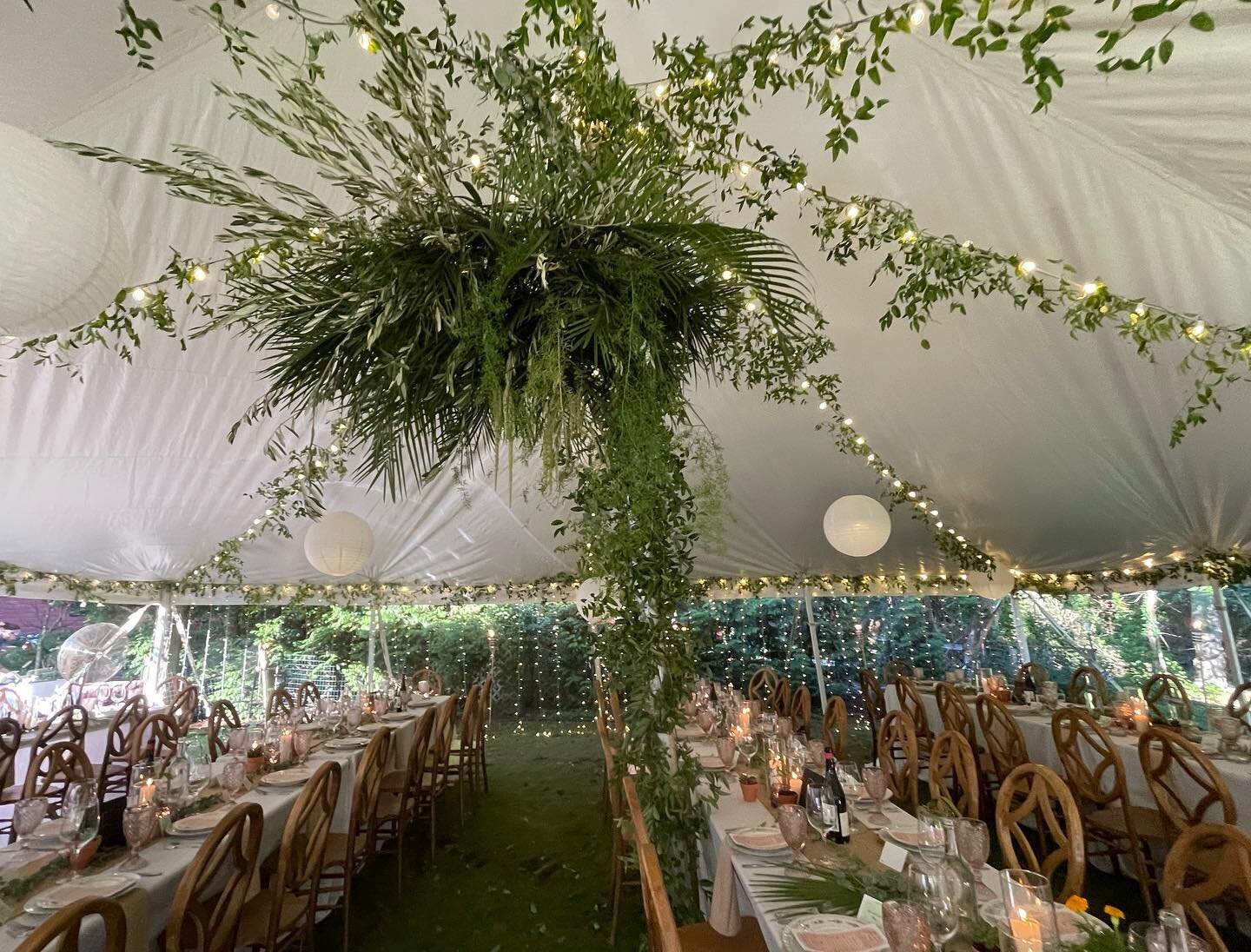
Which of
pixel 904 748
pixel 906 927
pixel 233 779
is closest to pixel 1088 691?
pixel 904 748

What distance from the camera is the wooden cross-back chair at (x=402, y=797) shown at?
3822mm

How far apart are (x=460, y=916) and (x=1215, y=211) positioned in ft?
15.1

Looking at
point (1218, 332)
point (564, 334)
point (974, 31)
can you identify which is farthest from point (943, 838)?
point (1218, 332)

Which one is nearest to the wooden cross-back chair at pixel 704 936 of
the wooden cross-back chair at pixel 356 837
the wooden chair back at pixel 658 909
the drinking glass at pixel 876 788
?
the wooden chair back at pixel 658 909

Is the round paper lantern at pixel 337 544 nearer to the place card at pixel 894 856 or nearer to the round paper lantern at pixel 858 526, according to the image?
the round paper lantern at pixel 858 526

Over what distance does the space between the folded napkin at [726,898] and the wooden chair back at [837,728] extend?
177 centimetres

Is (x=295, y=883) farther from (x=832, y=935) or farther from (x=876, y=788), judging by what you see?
(x=876, y=788)

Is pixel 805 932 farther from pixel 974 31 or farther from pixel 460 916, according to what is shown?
pixel 460 916

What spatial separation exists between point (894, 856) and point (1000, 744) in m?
3.12

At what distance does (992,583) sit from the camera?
652 cm

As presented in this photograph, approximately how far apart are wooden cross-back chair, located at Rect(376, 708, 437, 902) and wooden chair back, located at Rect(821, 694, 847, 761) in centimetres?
259

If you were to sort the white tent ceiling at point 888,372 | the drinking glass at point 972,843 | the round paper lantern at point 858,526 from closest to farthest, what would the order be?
the drinking glass at point 972,843 → the white tent ceiling at point 888,372 → the round paper lantern at point 858,526

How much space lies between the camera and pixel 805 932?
155 centimetres

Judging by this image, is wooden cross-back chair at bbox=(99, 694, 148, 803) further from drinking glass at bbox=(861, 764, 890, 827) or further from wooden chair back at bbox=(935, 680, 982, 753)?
wooden chair back at bbox=(935, 680, 982, 753)
